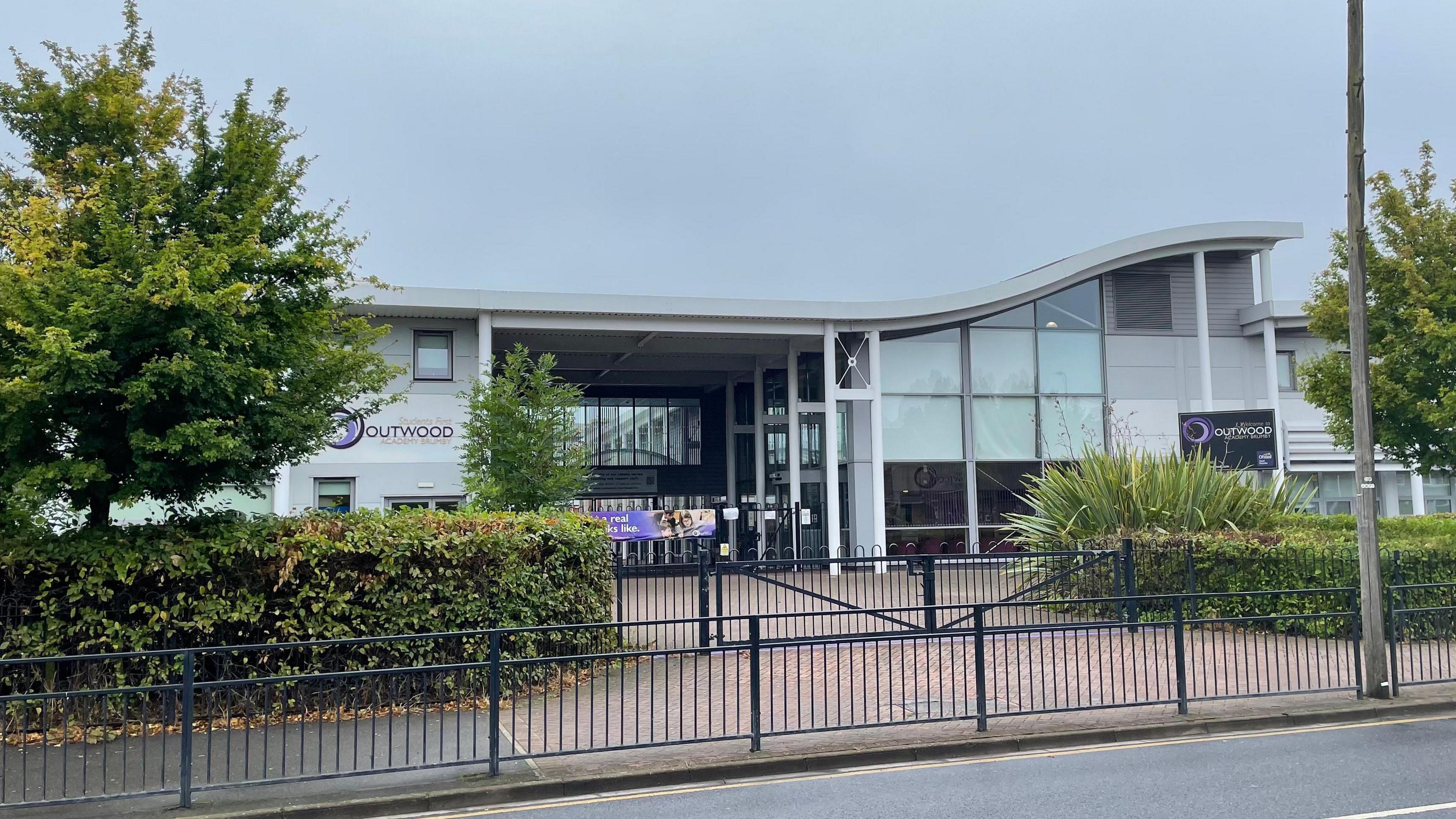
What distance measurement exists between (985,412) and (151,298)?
23.4m

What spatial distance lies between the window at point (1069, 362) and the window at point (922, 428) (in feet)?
9.29

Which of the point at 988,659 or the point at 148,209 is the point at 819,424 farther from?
the point at 148,209

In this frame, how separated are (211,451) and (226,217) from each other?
2753 millimetres

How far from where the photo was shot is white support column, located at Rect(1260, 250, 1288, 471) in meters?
29.0

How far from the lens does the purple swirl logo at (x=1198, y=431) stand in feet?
79.5

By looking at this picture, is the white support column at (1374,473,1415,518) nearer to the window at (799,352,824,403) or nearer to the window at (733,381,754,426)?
the window at (799,352,824,403)

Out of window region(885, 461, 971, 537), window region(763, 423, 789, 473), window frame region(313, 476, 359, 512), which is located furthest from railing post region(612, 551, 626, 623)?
window region(763, 423, 789, 473)

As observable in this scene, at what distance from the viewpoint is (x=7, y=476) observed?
31.4 ft

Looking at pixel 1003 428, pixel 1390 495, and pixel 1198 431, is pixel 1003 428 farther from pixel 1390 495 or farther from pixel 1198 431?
pixel 1390 495

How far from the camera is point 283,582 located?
10.3m

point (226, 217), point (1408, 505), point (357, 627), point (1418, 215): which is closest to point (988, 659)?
point (357, 627)

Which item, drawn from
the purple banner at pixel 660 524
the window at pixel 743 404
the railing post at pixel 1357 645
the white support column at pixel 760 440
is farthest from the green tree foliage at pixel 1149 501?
the window at pixel 743 404

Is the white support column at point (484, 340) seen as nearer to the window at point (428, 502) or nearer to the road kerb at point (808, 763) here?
the window at point (428, 502)

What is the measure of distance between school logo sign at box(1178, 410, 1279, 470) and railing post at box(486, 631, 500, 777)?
62.4ft
